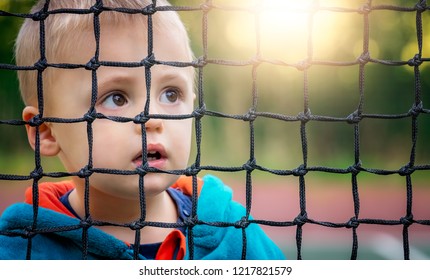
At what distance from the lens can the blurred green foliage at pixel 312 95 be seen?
6.84 meters

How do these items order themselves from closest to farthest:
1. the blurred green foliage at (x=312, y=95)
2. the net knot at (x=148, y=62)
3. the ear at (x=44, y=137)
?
the net knot at (x=148, y=62) → the ear at (x=44, y=137) → the blurred green foliage at (x=312, y=95)

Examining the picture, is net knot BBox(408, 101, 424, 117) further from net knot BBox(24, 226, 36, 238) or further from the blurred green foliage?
the blurred green foliage

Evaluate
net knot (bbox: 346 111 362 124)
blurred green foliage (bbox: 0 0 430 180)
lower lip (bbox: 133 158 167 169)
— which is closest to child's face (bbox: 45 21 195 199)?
lower lip (bbox: 133 158 167 169)

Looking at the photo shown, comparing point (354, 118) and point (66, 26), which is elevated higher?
point (66, 26)

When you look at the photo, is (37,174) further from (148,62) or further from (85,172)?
(148,62)

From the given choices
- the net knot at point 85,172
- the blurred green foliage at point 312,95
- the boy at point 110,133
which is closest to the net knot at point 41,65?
the boy at point 110,133

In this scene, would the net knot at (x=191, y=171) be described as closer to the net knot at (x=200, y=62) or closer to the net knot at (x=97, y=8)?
the net knot at (x=200, y=62)

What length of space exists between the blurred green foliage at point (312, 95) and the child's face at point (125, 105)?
5.74m

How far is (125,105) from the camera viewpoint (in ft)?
2.84

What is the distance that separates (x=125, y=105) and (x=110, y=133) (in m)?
0.04

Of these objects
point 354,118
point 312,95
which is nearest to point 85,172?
point 354,118

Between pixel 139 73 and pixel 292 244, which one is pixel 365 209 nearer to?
pixel 292 244

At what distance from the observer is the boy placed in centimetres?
86
